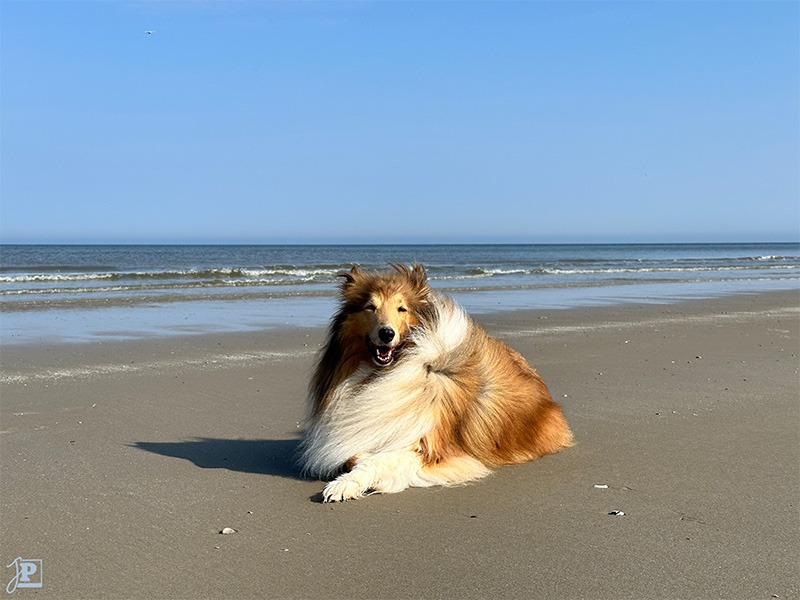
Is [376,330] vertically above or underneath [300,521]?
above

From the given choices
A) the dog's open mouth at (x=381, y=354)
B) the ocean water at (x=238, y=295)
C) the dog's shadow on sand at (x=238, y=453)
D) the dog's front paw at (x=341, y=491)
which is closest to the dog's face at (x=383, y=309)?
the dog's open mouth at (x=381, y=354)

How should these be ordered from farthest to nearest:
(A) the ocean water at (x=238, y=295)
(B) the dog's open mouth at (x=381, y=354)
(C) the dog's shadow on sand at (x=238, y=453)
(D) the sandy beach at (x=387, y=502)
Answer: (A) the ocean water at (x=238, y=295)
(C) the dog's shadow on sand at (x=238, y=453)
(B) the dog's open mouth at (x=381, y=354)
(D) the sandy beach at (x=387, y=502)

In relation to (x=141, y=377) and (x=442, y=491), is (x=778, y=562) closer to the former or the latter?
(x=442, y=491)

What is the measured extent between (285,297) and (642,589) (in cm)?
1729

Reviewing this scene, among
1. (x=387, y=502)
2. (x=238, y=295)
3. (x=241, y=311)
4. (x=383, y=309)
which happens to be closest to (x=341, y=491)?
(x=387, y=502)

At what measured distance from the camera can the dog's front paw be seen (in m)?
4.68

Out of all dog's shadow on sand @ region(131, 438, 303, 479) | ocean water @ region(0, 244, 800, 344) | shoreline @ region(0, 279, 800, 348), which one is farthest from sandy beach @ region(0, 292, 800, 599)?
shoreline @ region(0, 279, 800, 348)

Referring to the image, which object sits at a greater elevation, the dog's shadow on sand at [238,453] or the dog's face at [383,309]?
the dog's face at [383,309]

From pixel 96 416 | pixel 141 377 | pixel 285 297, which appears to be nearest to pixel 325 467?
pixel 96 416

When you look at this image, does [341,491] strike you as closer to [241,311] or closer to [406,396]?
[406,396]

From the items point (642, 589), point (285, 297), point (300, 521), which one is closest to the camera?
point (642, 589)

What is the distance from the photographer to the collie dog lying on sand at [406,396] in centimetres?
506

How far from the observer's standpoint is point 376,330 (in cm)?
513

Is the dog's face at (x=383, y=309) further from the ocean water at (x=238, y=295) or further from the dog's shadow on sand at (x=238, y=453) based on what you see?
the ocean water at (x=238, y=295)
